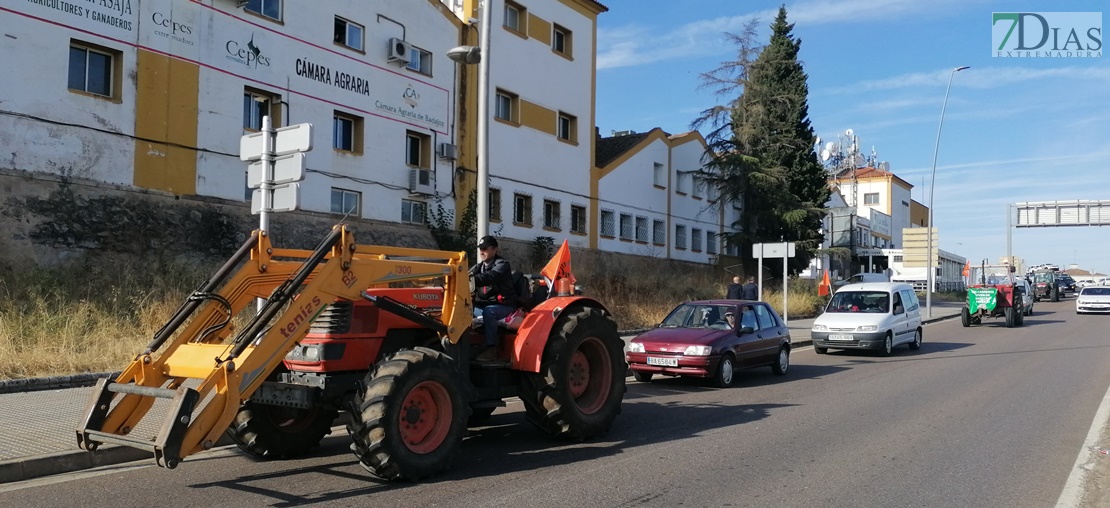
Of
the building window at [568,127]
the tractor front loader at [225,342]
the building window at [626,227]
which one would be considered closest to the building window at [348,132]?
the building window at [568,127]

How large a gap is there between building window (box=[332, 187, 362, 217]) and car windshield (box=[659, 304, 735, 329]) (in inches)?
417

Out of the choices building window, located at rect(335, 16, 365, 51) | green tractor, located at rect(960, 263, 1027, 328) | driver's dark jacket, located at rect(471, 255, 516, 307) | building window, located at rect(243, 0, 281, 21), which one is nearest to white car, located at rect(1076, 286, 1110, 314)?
green tractor, located at rect(960, 263, 1027, 328)

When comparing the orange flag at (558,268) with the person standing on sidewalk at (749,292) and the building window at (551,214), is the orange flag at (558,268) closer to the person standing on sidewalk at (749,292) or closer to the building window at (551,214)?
the person standing on sidewalk at (749,292)

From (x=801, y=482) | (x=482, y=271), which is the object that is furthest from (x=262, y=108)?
(x=801, y=482)

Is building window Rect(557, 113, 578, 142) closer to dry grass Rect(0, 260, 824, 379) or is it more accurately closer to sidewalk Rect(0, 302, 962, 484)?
dry grass Rect(0, 260, 824, 379)

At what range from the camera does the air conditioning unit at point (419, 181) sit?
77.7 feet

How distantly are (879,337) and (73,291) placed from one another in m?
16.0

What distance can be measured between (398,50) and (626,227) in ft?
45.2

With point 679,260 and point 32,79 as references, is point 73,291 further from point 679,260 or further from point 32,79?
point 679,260

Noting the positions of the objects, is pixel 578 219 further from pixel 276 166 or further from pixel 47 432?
pixel 47 432

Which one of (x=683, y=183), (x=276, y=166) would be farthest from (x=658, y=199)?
(x=276, y=166)

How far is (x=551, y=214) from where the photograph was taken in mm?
29438

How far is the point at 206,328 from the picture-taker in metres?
6.51

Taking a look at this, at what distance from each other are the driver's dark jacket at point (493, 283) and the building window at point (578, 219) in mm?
22051
